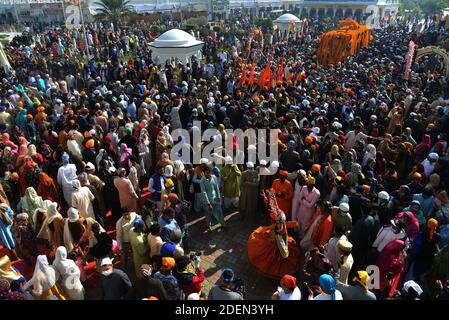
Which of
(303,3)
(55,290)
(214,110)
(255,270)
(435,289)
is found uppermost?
(303,3)

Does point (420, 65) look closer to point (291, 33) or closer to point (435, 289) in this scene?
point (291, 33)

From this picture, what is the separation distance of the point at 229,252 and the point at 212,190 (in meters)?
1.12

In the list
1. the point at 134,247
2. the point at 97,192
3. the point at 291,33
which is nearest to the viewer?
the point at 134,247

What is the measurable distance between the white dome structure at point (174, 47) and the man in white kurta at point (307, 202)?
1125 cm

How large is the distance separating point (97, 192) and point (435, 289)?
5.46 meters

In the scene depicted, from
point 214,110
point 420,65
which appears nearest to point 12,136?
point 214,110

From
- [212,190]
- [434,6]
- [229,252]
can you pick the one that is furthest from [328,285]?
[434,6]

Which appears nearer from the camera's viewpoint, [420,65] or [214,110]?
[214,110]

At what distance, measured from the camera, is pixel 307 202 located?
18.6ft

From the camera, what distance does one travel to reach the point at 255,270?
5457 mm

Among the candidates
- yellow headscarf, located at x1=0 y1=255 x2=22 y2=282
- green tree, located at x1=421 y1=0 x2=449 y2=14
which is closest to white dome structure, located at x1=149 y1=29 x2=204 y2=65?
yellow headscarf, located at x1=0 y1=255 x2=22 y2=282

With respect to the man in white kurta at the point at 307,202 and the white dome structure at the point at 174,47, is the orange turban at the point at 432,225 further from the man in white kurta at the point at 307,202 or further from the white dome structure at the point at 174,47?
the white dome structure at the point at 174,47

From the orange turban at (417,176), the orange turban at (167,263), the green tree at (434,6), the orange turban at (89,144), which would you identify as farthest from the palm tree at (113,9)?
the green tree at (434,6)

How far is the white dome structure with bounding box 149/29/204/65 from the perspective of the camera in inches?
595
